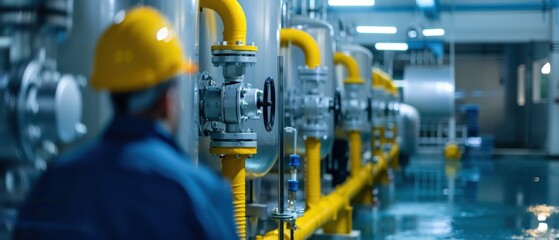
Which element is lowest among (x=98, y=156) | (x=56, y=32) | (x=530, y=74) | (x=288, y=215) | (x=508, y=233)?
(x=508, y=233)

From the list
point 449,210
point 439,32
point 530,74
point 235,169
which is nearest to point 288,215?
point 235,169

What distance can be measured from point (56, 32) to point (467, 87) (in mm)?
19456

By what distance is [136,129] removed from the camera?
55.4 inches

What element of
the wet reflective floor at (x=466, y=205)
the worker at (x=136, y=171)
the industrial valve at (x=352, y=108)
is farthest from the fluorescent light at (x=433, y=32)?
the worker at (x=136, y=171)

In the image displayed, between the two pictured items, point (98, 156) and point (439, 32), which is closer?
point (98, 156)

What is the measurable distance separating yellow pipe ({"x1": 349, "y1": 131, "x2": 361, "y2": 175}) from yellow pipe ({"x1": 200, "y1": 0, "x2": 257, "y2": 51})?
15.2 ft

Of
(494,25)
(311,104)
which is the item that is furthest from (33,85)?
(494,25)

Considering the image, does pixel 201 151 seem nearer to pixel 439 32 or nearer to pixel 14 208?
pixel 14 208

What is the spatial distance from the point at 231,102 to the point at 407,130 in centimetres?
1089

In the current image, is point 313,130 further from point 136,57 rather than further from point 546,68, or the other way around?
point 546,68

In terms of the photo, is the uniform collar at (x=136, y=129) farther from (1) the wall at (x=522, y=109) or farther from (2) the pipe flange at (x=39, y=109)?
(1) the wall at (x=522, y=109)

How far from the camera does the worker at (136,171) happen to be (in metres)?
1.38

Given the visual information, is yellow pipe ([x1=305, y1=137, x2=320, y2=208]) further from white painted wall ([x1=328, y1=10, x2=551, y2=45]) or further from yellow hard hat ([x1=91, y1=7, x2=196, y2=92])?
white painted wall ([x1=328, y1=10, x2=551, y2=45])

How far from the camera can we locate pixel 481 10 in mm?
14594
